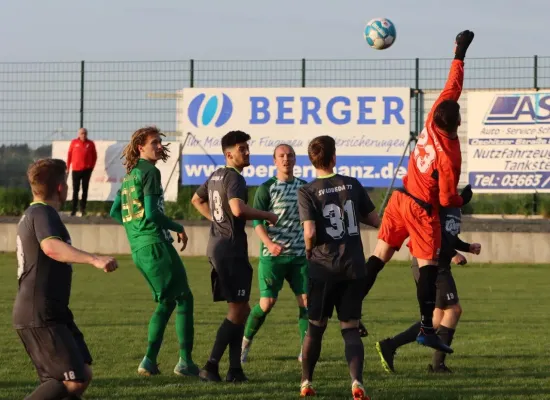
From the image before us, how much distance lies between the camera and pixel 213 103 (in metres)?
28.1

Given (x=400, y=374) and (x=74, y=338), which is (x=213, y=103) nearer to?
(x=400, y=374)

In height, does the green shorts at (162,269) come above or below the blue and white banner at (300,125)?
below

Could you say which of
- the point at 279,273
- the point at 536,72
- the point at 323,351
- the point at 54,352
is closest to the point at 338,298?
the point at 279,273

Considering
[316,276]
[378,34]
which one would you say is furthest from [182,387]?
[378,34]

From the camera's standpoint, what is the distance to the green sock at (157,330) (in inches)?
380

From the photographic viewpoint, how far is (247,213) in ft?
30.2

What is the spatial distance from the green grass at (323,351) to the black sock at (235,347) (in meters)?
0.28

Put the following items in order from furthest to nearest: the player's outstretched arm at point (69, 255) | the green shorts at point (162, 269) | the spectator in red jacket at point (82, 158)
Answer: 1. the spectator in red jacket at point (82, 158)
2. the green shorts at point (162, 269)
3. the player's outstretched arm at point (69, 255)

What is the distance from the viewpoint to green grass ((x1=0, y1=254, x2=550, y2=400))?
8.73 meters

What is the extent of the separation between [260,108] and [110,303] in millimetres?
12002

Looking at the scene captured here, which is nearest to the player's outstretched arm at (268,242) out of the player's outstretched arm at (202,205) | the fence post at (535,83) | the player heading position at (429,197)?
the player's outstretched arm at (202,205)

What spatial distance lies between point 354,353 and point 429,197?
1.99m

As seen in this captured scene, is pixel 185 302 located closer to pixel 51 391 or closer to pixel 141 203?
pixel 141 203

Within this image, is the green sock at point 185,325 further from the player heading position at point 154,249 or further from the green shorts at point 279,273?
the green shorts at point 279,273
